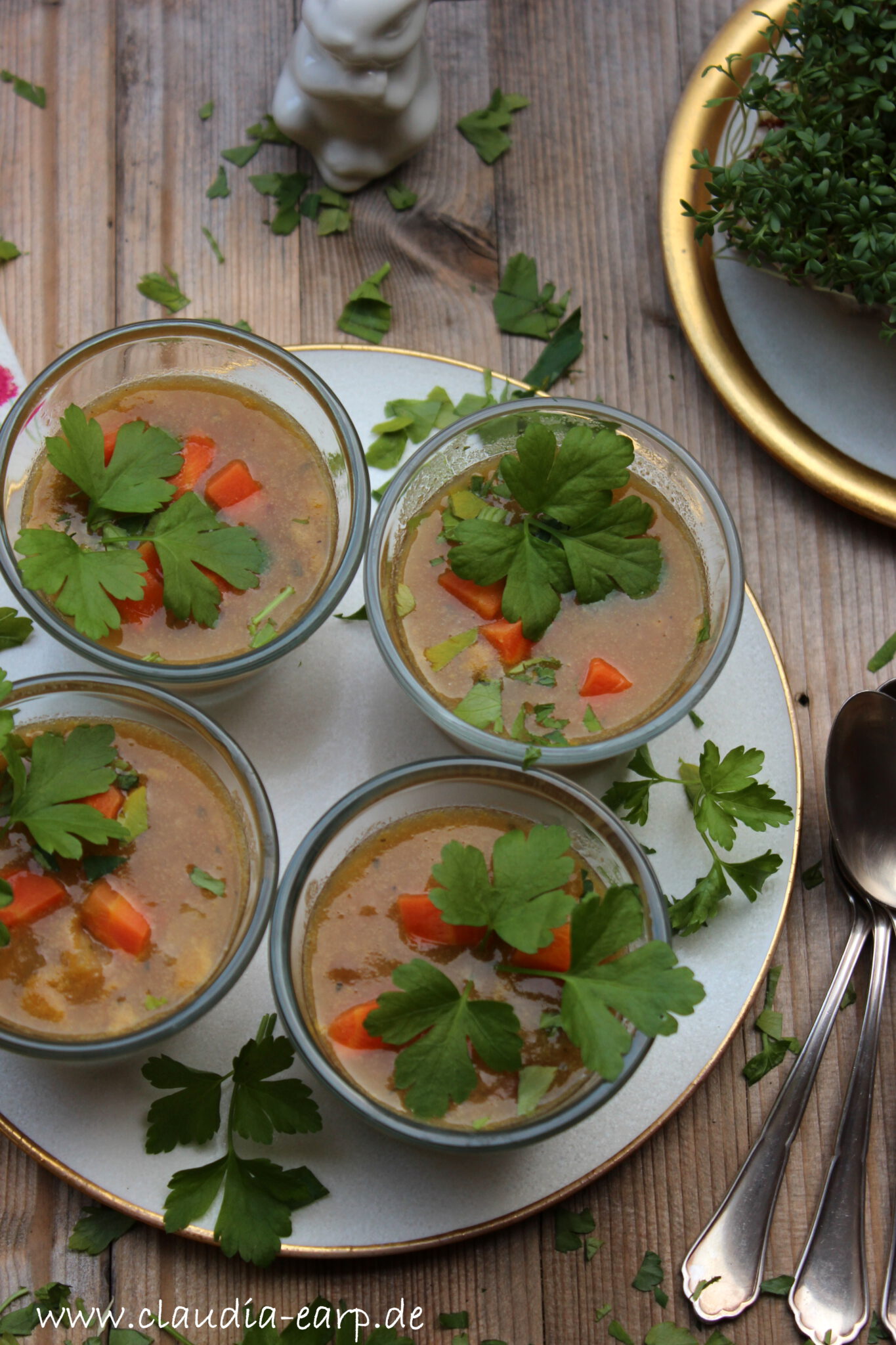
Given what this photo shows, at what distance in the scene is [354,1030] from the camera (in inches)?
89.3

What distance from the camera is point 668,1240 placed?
8.36ft

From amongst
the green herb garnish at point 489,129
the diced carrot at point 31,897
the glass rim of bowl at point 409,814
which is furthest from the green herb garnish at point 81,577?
the green herb garnish at point 489,129

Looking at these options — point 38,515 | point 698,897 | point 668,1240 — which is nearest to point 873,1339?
point 668,1240

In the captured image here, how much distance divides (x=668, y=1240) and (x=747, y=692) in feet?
4.05

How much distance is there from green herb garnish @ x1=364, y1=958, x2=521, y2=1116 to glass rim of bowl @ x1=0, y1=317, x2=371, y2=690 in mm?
745

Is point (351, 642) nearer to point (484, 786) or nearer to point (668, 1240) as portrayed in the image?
point (484, 786)

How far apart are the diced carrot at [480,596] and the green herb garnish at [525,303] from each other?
2.66 feet

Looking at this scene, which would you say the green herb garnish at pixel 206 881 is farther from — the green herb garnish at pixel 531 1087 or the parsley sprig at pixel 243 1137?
the green herb garnish at pixel 531 1087

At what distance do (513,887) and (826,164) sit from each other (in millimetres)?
1762

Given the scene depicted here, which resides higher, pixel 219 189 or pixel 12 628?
pixel 219 189

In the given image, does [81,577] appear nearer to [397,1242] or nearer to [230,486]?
[230,486]

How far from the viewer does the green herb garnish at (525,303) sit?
2984 mm

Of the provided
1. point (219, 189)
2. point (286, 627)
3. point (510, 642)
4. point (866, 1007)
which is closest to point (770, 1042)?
point (866, 1007)

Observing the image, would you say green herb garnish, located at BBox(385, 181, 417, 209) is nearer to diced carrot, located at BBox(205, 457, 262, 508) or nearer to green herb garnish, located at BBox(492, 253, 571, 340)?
green herb garnish, located at BBox(492, 253, 571, 340)
